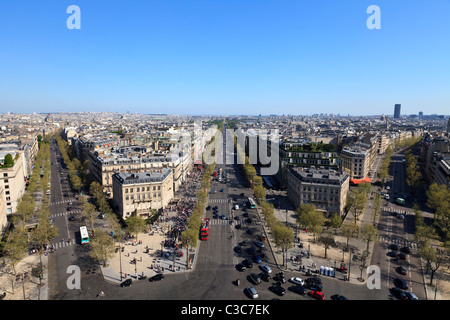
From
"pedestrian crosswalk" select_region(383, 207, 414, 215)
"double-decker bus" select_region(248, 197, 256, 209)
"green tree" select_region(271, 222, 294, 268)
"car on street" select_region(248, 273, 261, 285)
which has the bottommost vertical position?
"car on street" select_region(248, 273, 261, 285)

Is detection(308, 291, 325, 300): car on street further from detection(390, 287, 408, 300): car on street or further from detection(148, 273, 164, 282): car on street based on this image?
detection(148, 273, 164, 282): car on street

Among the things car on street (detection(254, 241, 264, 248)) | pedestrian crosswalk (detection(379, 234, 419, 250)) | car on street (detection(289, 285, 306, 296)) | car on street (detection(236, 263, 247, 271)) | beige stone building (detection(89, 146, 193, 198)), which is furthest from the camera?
beige stone building (detection(89, 146, 193, 198))

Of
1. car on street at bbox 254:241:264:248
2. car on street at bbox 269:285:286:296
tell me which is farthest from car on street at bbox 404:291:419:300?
A: car on street at bbox 254:241:264:248

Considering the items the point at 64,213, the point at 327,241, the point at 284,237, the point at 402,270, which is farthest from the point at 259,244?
the point at 64,213

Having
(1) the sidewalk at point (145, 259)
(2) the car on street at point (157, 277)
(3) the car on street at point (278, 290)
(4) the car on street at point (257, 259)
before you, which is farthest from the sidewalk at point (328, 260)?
(2) the car on street at point (157, 277)

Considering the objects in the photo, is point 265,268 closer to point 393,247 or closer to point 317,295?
point 317,295

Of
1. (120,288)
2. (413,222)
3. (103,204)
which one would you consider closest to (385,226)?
(413,222)
